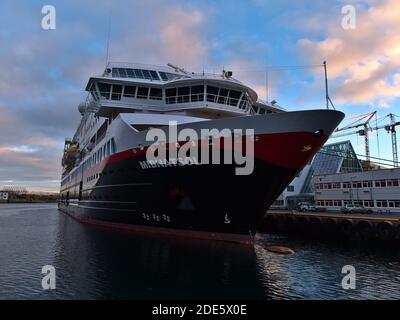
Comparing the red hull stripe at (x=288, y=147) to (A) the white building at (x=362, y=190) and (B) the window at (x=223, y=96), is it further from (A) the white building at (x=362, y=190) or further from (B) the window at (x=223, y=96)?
(A) the white building at (x=362, y=190)

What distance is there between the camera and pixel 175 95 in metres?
25.5

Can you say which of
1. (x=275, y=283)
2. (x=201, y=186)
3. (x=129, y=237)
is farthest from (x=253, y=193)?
(x=129, y=237)

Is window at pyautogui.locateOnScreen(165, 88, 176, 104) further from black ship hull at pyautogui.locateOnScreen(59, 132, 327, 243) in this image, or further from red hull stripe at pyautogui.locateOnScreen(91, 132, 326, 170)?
red hull stripe at pyautogui.locateOnScreen(91, 132, 326, 170)

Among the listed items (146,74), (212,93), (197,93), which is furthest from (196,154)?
(146,74)

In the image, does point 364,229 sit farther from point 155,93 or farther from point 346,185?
point 346,185

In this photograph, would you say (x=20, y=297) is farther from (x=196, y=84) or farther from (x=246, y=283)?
(x=196, y=84)

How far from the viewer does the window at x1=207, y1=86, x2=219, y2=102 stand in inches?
965

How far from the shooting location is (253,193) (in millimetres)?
18031

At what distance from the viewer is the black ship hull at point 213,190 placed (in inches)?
687

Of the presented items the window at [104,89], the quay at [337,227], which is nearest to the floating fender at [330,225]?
the quay at [337,227]

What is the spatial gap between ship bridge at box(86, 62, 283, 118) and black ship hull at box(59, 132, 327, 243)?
17.4 feet

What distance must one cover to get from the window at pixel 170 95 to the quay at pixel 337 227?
16.0 metres

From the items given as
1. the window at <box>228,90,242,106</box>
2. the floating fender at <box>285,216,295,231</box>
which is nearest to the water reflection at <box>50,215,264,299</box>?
the window at <box>228,90,242,106</box>
